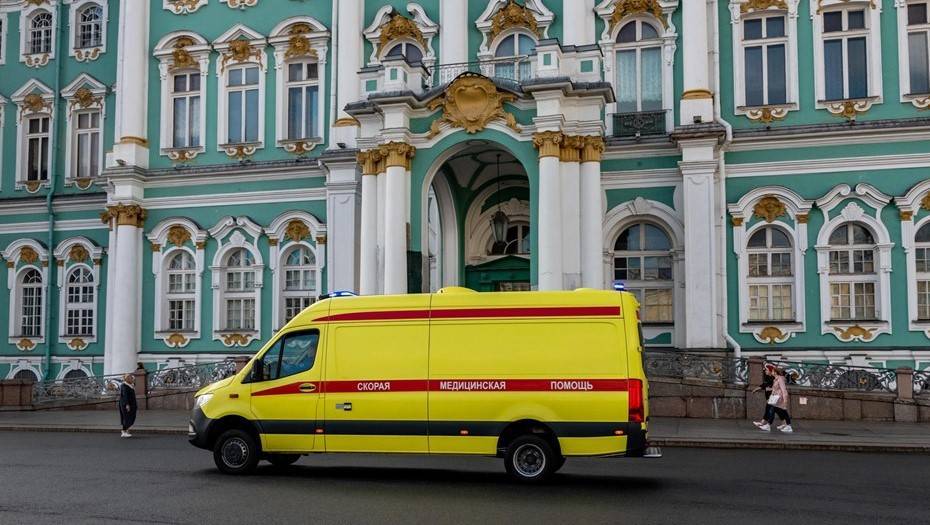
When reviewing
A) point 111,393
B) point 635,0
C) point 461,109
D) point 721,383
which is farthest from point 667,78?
point 111,393

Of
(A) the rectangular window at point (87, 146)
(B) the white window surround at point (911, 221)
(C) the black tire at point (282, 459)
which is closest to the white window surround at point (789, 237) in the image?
(B) the white window surround at point (911, 221)

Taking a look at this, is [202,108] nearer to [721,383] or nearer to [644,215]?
[644,215]

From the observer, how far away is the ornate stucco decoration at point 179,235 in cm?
3083

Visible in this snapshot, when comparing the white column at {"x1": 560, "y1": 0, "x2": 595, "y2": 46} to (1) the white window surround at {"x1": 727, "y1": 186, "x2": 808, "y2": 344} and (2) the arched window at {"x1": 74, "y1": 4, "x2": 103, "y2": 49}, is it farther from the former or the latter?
(2) the arched window at {"x1": 74, "y1": 4, "x2": 103, "y2": 49}

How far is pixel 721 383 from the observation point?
2291cm

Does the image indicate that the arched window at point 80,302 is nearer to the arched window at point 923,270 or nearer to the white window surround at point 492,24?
the white window surround at point 492,24

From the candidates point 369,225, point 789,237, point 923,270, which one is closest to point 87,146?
point 369,225

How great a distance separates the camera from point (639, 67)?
2683 cm

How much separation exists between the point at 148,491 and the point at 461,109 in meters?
13.5

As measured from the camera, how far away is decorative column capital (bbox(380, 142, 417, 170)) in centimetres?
2409

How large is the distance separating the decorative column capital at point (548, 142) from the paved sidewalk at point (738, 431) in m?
6.54

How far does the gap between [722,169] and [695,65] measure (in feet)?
9.15

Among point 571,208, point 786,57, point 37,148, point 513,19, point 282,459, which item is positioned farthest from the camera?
point 37,148

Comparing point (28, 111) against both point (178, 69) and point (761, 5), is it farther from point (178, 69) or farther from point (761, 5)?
point (761, 5)
